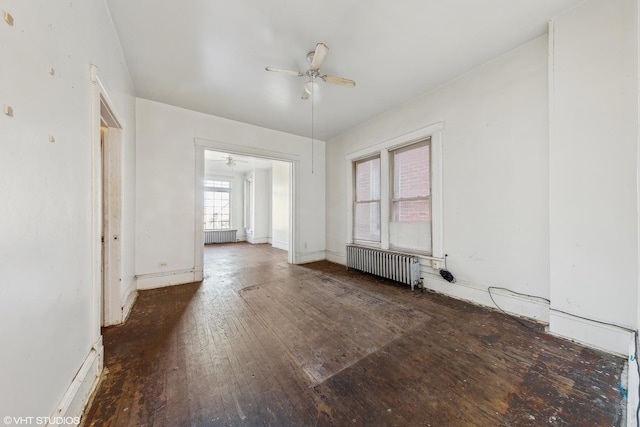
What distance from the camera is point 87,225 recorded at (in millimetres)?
1471

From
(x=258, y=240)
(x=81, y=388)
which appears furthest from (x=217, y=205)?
(x=81, y=388)

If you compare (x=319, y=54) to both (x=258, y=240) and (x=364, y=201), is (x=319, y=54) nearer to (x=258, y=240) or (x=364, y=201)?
(x=364, y=201)

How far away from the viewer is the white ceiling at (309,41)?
1956 mm

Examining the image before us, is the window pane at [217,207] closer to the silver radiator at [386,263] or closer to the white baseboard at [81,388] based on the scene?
the silver radiator at [386,263]

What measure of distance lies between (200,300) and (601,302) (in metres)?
4.14

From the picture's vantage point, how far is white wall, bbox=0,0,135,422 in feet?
2.65

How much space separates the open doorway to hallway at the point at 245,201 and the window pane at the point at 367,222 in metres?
3.07

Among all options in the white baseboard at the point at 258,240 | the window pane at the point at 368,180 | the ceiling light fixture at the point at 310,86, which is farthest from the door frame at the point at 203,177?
the white baseboard at the point at 258,240

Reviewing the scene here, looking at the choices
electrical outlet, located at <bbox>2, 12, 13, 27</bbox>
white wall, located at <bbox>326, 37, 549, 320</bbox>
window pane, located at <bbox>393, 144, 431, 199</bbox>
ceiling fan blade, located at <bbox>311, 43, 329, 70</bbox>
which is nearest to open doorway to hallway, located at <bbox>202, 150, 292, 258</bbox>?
window pane, located at <bbox>393, 144, 431, 199</bbox>

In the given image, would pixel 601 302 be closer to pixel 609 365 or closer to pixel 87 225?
pixel 609 365

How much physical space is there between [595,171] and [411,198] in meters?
1.96

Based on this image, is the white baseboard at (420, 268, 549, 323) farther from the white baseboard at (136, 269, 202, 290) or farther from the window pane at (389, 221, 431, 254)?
the white baseboard at (136, 269, 202, 290)

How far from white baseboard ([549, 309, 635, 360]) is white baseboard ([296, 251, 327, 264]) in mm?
3969

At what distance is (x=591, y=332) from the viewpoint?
1919 millimetres
